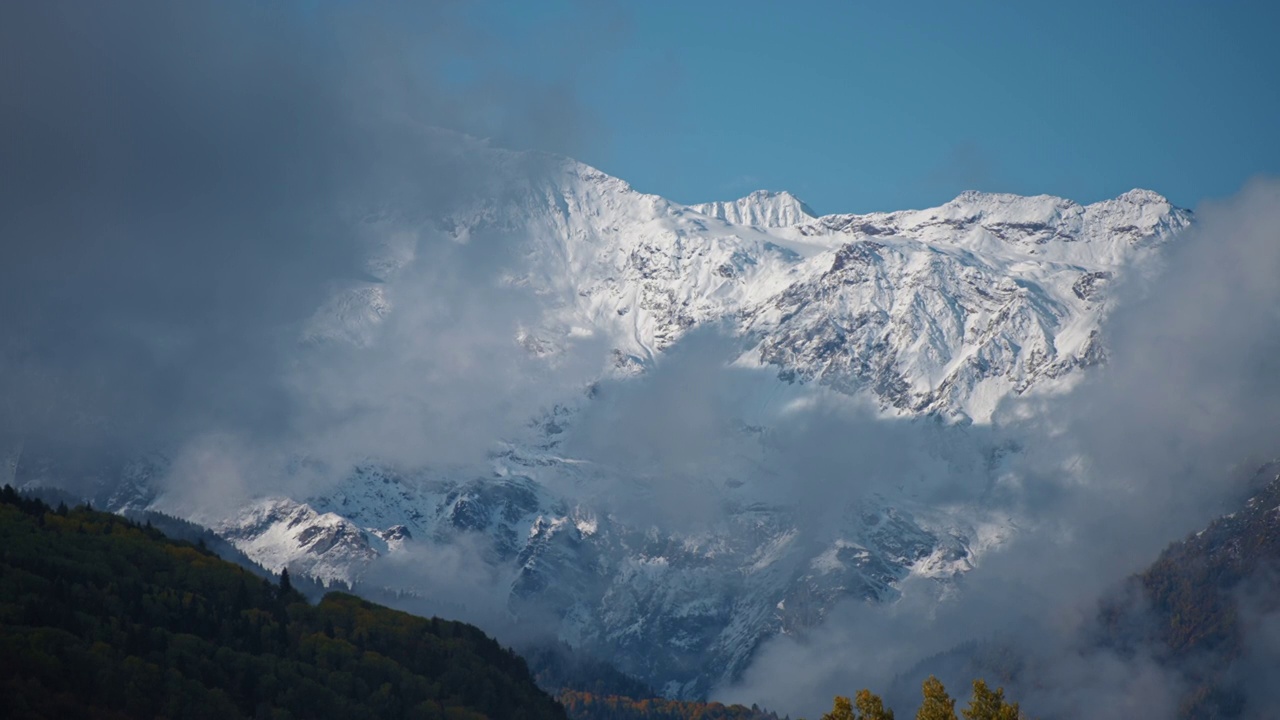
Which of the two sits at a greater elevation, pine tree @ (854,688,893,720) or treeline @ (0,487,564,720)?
treeline @ (0,487,564,720)

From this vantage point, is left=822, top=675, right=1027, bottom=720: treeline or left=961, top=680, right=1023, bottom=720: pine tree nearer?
left=961, top=680, right=1023, bottom=720: pine tree

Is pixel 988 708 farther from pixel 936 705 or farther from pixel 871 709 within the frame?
pixel 871 709

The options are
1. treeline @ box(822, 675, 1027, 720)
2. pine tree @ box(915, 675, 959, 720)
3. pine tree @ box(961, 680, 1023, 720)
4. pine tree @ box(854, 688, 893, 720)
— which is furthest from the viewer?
pine tree @ box(854, 688, 893, 720)

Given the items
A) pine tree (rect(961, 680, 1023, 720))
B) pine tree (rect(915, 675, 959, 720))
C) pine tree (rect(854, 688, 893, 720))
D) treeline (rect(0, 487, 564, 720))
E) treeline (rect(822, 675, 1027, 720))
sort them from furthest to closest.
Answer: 1. treeline (rect(0, 487, 564, 720))
2. pine tree (rect(854, 688, 893, 720))
3. pine tree (rect(915, 675, 959, 720))
4. treeline (rect(822, 675, 1027, 720))
5. pine tree (rect(961, 680, 1023, 720))

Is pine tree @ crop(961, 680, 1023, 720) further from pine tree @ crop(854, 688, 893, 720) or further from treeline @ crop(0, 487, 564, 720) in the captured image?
treeline @ crop(0, 487, 564, 720)

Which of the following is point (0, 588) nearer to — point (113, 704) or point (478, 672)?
point (113, 704)

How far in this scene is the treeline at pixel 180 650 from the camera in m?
155

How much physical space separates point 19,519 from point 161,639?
30370 mm

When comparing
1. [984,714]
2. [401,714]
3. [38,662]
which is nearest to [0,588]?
[38,662]

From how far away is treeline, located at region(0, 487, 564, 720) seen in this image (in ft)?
508

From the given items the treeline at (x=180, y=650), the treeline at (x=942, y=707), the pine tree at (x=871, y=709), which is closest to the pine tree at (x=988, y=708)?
the treeline at (x=942, y=707)

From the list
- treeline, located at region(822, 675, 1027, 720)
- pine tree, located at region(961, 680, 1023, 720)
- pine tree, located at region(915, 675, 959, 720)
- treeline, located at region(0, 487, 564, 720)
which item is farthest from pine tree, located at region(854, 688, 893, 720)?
treeline, located at region(0, 487, 564, 720)

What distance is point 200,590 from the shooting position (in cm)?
18975

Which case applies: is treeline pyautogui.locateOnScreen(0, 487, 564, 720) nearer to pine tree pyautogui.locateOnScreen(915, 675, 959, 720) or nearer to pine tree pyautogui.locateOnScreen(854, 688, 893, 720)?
pine tree pyautogui.locateOnScreen(854, 688, 893, 720)
